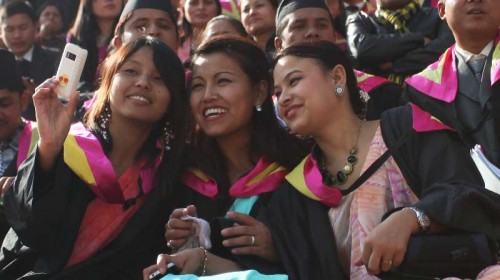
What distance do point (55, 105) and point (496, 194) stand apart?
1933 mm

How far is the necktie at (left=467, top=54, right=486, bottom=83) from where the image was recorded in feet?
12.7

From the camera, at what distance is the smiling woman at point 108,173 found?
12.7 ft

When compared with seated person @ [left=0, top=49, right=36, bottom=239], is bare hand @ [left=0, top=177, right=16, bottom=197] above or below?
below

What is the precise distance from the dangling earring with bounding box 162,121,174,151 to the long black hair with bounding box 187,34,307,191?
132 mm

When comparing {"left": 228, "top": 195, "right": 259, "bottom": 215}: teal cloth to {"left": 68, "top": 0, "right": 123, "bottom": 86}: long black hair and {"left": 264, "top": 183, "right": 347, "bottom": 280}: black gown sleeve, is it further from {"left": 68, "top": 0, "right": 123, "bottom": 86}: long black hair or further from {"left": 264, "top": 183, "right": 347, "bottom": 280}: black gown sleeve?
{"left": 68, "top": 0, "right": 123, "bottom": 86}: long black hair

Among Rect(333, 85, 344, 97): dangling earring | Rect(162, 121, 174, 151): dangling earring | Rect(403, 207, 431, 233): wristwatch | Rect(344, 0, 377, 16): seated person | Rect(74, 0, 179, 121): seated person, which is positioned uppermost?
Rect(344, 0, 377, 16): seated person

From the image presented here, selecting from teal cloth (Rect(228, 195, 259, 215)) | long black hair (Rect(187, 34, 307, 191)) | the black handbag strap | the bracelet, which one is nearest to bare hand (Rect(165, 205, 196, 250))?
the bracelet

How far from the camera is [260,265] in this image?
144 inches

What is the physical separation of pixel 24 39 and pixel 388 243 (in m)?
5.14

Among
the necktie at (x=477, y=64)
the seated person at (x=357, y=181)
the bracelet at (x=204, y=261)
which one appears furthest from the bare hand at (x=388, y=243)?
the necktie at (x=477, y=64)

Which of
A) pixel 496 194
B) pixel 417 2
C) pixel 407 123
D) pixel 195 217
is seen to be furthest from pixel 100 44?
pixel 496 194

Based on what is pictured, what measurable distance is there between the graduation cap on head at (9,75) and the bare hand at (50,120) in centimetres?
163

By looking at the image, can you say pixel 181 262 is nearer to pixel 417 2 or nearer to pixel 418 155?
pixel 418 155

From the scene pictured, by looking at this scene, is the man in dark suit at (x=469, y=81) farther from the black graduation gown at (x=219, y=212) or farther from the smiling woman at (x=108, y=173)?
the smiling woman at (x=108, y=173)
